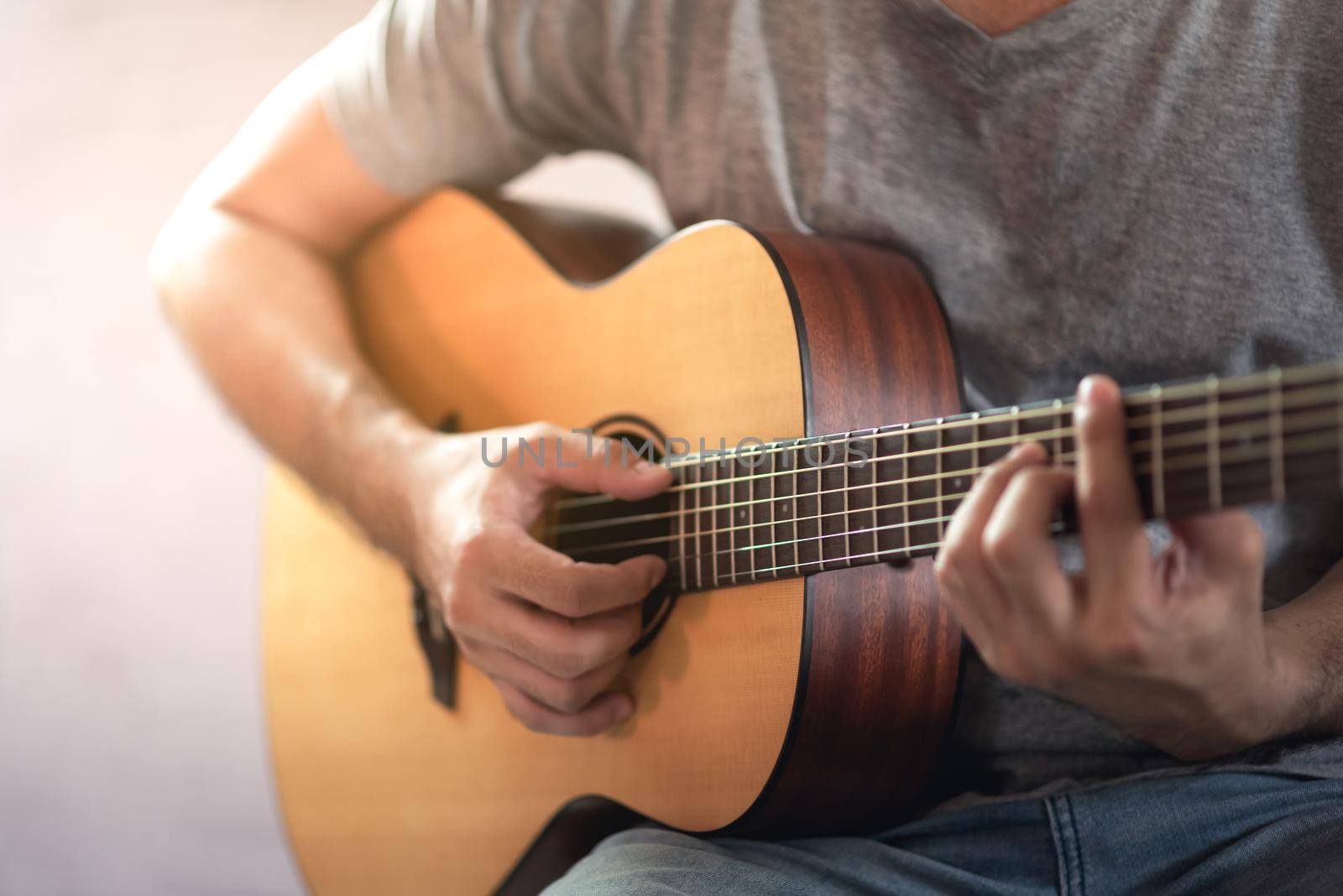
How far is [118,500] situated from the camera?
1796mm

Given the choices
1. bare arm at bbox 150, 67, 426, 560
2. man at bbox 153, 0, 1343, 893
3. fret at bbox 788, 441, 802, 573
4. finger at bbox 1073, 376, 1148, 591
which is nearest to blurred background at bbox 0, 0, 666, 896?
bare arm at bbox 150, 67, 426, 560

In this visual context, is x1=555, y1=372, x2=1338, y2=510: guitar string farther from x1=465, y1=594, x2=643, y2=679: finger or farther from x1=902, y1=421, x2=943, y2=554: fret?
x1=465, y1=594, x2=643, y2=679: finger

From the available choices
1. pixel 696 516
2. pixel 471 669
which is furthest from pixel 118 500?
pixel 696 516

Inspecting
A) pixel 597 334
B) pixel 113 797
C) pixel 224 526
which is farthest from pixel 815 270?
pixel 113 797

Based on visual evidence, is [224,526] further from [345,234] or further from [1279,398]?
[1279,398]

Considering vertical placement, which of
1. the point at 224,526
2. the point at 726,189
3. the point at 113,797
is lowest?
the point at 113,797

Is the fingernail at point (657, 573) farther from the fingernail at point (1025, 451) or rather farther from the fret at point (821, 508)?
the fingernail at point (1025, 451)

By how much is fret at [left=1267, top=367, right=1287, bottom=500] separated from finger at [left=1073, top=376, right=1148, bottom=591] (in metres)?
0.06

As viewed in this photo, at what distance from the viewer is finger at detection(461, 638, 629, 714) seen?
806 millimetres

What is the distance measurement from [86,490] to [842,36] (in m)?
1.59

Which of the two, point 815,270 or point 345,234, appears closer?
point 815,270

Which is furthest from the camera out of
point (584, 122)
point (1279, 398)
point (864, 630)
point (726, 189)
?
point (584, 122)

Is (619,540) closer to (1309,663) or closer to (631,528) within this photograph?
(631,528)

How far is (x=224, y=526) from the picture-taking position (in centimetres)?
174
